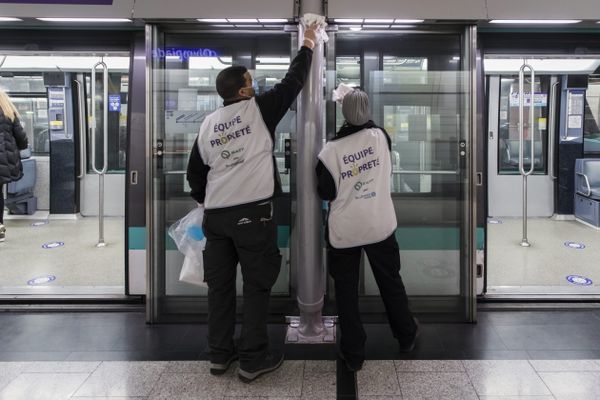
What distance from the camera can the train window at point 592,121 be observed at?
7.03 meters

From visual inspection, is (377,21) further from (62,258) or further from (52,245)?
(52,245)

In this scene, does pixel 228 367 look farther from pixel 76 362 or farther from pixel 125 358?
pixel 76 362

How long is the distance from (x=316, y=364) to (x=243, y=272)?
70 centimetres

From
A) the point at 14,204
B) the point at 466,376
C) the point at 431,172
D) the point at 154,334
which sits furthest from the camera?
the point at 14,204

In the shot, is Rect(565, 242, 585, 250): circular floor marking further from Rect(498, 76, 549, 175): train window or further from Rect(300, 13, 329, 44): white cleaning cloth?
Rect(300, 13, 329, 44): white cleaning cloth

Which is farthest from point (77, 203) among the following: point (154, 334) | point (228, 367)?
point (228, 367)

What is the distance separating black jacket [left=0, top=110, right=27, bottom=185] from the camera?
5.08 metres

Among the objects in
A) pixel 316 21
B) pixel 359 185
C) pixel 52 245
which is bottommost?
pixel 52 245

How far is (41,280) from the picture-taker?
4398mm

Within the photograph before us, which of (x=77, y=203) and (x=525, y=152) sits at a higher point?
(x=525, y=152)

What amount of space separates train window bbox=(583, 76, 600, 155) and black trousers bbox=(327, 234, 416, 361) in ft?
18.5

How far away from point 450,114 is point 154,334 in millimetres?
2543

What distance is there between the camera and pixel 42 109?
7.56 meters

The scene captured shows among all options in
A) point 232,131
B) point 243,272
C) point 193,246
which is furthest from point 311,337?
point 232,131
